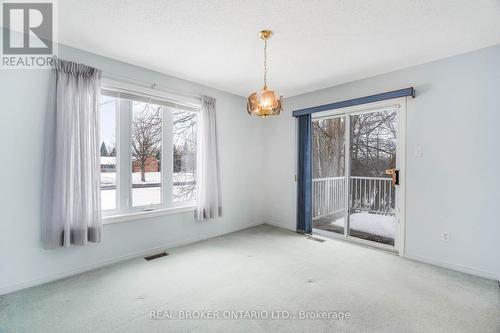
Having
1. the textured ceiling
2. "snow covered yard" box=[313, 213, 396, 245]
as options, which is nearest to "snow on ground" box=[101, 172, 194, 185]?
the textured ceiling

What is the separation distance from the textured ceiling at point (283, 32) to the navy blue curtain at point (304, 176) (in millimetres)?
1110

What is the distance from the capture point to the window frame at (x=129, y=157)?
2.91 m

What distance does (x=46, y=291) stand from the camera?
7.26ft

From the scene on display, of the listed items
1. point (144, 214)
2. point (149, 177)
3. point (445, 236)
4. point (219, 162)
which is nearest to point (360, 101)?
point (445, 236)

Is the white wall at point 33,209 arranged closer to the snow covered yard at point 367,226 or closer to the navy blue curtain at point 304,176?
the navy blue curtain at point 304,176

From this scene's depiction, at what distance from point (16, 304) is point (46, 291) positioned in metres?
0.22

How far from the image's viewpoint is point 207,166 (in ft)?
12.1

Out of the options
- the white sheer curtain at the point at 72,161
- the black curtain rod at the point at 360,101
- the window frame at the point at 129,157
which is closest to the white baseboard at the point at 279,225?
the window frame at the point at 129,157

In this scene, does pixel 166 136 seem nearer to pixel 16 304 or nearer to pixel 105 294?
pixel 105 294

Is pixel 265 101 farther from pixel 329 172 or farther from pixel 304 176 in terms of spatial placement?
pixel 329 172

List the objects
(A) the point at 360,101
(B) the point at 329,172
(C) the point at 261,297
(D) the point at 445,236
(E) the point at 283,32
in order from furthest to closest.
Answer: (B) the point at 329,172 < (A) the point at 360,101 < (D) the point at 445,236 < (E) the point at 283,32 < (C) the point at 261,297
